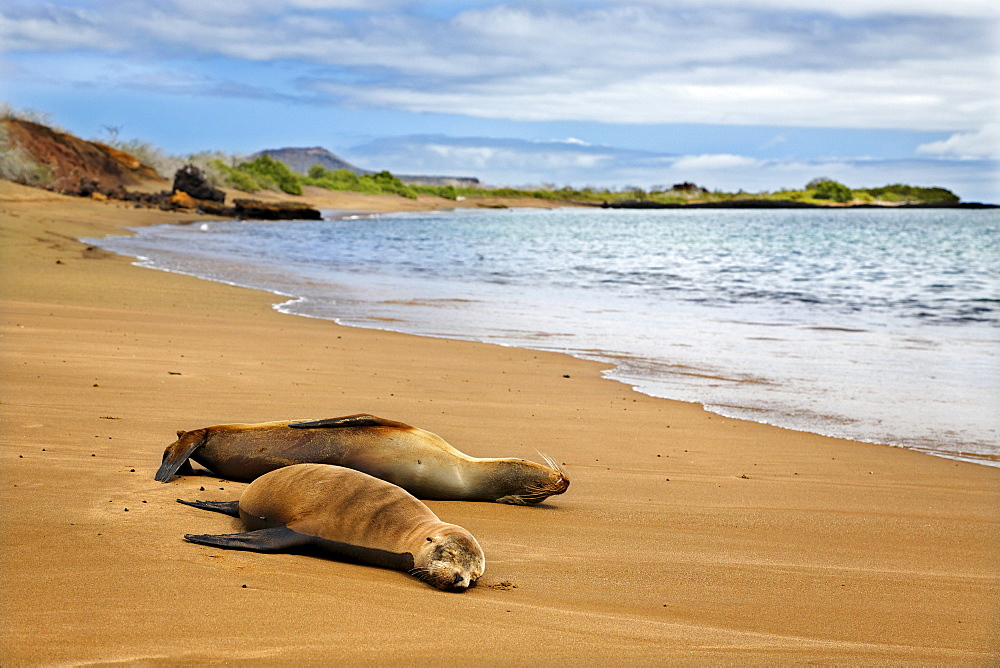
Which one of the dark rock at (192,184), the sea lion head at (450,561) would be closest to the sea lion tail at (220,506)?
the sea lion head at (450,561)

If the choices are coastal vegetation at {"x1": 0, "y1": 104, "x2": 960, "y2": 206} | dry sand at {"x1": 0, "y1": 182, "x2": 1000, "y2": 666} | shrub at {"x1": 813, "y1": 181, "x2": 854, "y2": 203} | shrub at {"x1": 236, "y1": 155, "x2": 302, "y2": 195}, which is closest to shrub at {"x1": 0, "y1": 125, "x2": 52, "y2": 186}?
coastal vegetation at {"x1": 0, "y1": 104, "x2": 960, "y2": 206}

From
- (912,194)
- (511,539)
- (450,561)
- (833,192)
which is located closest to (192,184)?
(511,539)

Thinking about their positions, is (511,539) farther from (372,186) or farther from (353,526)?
(372,186)

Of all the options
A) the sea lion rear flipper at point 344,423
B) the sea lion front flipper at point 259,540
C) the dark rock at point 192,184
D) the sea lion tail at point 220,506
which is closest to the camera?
the sea lion front flipper at point 259,540

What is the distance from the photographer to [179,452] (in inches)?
178

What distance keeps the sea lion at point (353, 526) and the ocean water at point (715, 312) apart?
4411 mm

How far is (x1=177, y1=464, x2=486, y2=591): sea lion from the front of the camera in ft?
11.0

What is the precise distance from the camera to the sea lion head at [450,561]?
128 inches

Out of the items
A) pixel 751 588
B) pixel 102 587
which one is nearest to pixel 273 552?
pixel 102 587

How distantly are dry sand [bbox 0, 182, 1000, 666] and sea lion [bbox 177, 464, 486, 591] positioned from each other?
72 mm

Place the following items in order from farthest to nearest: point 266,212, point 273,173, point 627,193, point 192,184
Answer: point 627,193
point 273,173
point 266,212
point 192,184

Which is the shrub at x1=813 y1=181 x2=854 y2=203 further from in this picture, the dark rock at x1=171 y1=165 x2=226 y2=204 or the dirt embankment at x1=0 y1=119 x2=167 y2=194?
the dark rock at x1=171 y1=165 x2=226 y2=204

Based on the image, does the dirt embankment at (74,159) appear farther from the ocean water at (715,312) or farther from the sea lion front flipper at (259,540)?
the sea lion front flipper at (259,540)

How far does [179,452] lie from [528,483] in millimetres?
1679
